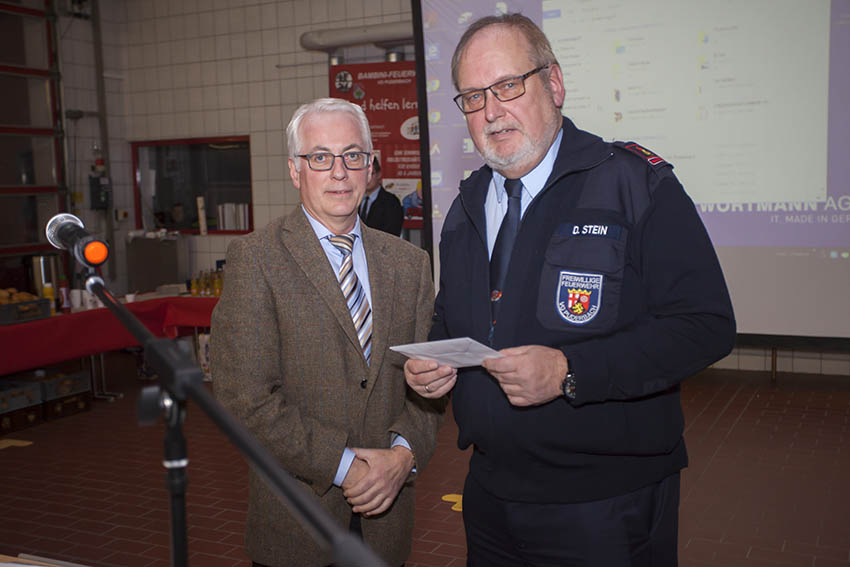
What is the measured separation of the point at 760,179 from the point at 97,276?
481 cm

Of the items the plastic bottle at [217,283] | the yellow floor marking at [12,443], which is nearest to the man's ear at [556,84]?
the yellow floor marking at [12,443]

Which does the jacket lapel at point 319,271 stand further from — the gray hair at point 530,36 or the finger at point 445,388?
the gray hair at point 530,36

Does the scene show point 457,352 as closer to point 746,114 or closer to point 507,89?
point 507,89

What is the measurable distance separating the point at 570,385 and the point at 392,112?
611cm

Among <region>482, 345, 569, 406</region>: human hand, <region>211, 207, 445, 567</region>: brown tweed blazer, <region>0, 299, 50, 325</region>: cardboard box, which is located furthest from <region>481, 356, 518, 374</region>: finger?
<region>0, 299, 50, 325</region>: cardboard box

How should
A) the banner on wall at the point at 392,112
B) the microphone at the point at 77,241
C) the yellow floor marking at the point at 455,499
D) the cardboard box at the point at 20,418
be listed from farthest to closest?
the banner on wall at the point at 392,112 → the cardboard box at the point at 20,418 → the yellow floor marking at the point at 455,499 → the microphone at the point at 77,241

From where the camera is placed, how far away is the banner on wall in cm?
717

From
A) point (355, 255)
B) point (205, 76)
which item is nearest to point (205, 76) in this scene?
point (205, 76)

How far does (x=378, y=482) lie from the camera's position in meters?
1.77

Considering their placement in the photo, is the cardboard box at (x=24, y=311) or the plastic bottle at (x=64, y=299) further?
the plastic bottle at (x=64, y=299)

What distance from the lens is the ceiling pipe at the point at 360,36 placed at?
696 cm

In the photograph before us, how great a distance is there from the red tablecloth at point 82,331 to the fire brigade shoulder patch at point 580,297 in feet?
11.4

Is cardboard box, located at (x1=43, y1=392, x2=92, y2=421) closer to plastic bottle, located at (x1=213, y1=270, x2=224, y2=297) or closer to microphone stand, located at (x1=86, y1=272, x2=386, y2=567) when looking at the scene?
plastic bottle, located at (x1=213, y1=270, x2=224, y2=297)

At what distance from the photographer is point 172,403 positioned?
0.88m
